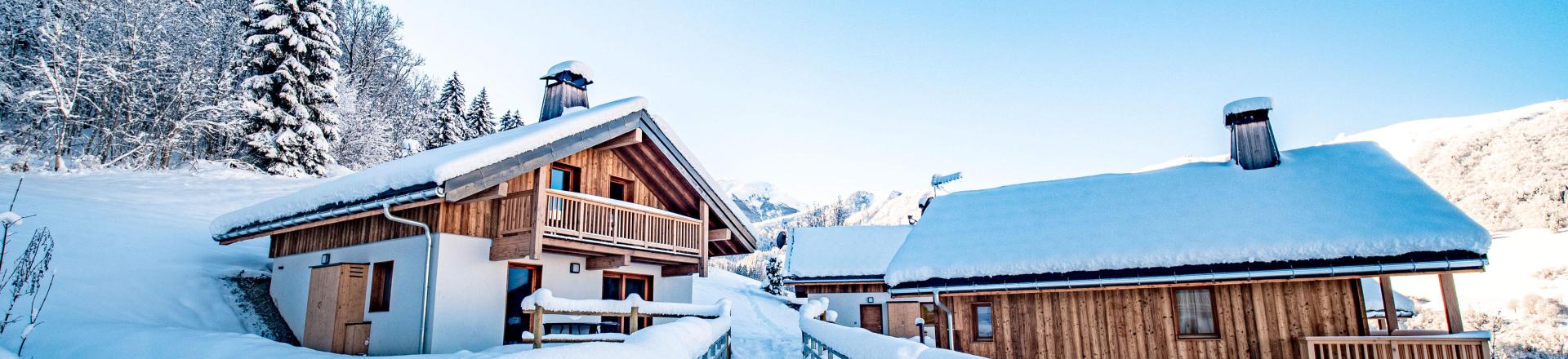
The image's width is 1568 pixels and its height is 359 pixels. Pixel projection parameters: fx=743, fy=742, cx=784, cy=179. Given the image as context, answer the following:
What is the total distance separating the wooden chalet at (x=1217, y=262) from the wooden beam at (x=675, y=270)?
5.07 meters

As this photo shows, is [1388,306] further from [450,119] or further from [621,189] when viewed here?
[450,119]

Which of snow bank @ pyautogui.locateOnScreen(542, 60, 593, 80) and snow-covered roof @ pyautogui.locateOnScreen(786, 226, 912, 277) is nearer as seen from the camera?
snow bank @ pyautogui.locateOnScreen(542, 60, 593, 80)

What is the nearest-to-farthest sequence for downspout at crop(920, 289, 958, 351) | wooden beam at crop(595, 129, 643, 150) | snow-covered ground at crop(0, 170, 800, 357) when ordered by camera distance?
snow-covered ground at crop(0, 170, 800, 357) → downspout at crop(920, 289, 958, 351) → wooden beam at crop(595, 129, 643, 150)

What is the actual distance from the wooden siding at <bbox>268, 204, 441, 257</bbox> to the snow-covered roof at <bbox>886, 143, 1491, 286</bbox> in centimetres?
759

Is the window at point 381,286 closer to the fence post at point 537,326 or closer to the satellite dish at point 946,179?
the fence post at point 537,326

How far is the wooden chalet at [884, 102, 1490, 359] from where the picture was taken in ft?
31.1

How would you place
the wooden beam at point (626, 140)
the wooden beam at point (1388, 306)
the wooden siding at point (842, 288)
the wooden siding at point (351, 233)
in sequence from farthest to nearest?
the wooden siding at point (842, 288)
the wooden beam at point (626, 140)
the wooden siding at point (351, 233)
the wooden beam at point (1388, 306)

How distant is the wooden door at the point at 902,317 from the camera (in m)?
22.5

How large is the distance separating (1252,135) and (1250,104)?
0.61 metres

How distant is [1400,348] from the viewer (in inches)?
367

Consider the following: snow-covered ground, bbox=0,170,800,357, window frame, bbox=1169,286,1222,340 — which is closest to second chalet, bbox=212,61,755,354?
snow-covered ground, bbox=0,170,800,357

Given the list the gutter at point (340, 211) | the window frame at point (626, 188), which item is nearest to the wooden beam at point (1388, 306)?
the window frame at point (626, 188)

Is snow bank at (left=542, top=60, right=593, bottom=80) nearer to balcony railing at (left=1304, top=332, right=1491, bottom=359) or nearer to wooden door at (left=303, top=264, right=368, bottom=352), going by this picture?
wooden door at (left=303, top=264, right=368, bottom=352)

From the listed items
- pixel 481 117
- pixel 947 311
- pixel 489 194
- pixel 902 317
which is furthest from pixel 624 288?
pixel 481 117
